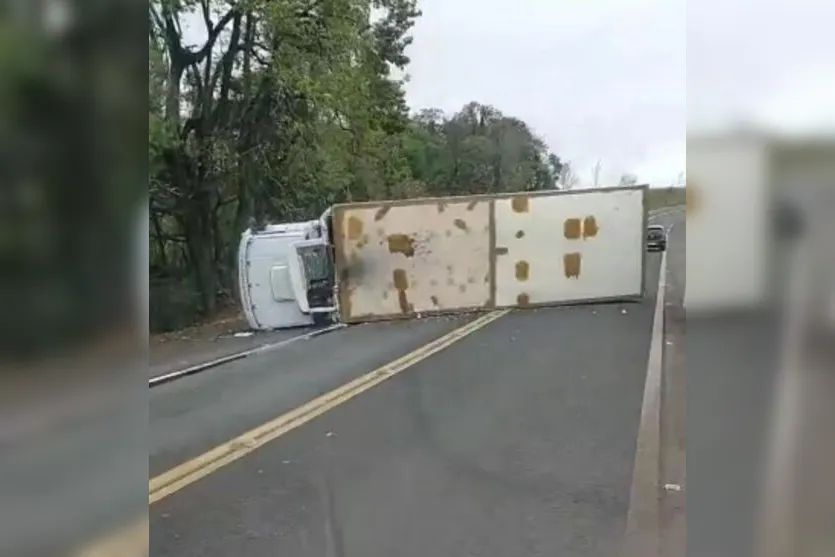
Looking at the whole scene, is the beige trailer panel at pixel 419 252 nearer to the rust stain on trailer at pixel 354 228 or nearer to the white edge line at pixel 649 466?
the rust stain on trailer at pixel 354 228

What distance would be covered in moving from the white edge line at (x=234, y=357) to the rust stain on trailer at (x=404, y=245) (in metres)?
0.15

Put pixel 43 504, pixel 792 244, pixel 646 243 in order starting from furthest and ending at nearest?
1. pixel 43 504
2. pixel 646 243
3. pixel 792 244

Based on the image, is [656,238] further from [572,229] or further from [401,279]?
[401,279]

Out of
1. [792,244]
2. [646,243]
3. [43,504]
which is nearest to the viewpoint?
[792,244]

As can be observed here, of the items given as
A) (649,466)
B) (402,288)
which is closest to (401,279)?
(402,288)

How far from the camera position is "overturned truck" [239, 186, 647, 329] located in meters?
1.04

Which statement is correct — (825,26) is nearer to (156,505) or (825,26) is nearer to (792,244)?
(792,244)

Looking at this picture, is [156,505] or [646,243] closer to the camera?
[646,243]

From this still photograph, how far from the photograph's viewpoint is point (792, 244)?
0.85 metres

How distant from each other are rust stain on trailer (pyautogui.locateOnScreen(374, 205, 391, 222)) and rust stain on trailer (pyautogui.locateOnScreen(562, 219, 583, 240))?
0.79 feet

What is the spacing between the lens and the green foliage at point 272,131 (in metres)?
1.12

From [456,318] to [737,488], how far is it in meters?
0.41

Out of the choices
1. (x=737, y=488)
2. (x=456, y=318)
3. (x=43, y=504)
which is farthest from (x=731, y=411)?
(x=43, y=504)

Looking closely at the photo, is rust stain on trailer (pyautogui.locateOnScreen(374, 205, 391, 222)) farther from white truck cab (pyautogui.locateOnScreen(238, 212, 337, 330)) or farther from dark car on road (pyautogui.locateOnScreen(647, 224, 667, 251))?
dark car on road (pyautogui.locateOnScreen(647, 224, 667, 251))
